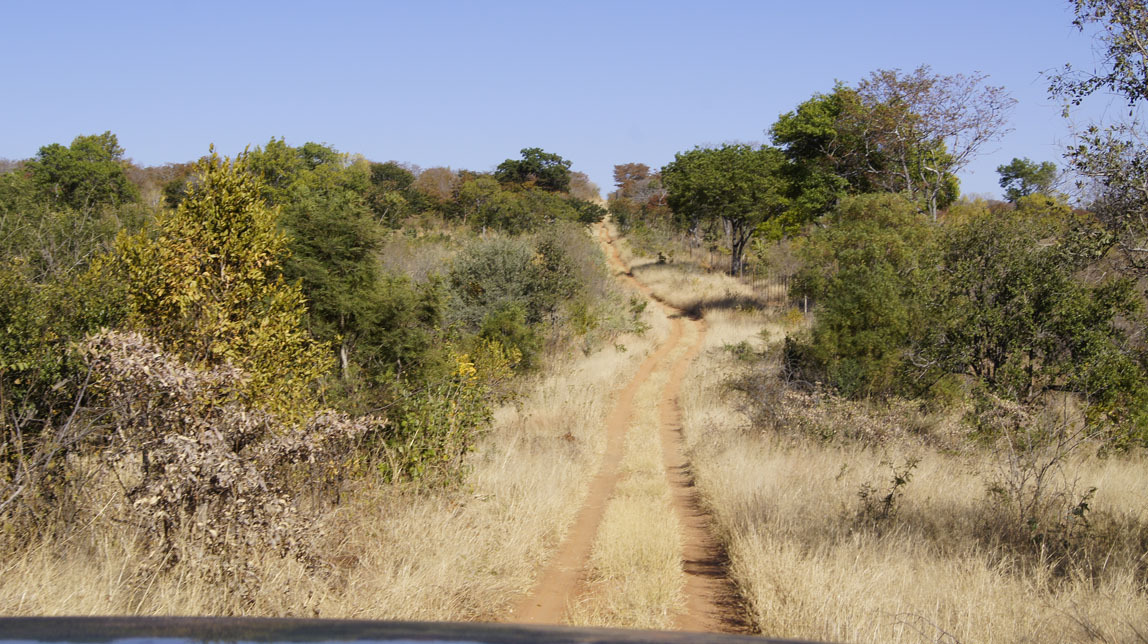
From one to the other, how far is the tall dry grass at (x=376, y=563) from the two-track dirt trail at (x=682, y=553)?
0.20m

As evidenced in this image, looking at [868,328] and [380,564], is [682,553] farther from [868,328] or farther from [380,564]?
[868,328]

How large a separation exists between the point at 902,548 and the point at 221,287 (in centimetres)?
598

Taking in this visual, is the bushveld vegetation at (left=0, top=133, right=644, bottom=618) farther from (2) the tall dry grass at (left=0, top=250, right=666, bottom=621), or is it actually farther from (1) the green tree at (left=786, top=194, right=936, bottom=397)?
(1) the green tree at (left=786, top=194, right=936, bottom=397)

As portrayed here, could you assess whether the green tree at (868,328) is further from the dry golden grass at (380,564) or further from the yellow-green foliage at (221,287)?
the yellow-green foliage at (221,287)

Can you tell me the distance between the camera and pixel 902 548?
289 inches

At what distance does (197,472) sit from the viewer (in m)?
5.16

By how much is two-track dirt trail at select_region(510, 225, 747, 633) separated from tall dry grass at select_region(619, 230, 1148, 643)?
0.22m

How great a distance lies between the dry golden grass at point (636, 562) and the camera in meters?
6.52

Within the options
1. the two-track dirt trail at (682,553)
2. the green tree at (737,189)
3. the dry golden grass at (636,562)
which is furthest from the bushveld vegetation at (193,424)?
the green tree at (737,189)

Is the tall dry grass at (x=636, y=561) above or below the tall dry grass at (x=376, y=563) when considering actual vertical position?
below

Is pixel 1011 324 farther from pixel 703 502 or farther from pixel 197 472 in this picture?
pixel 197 472

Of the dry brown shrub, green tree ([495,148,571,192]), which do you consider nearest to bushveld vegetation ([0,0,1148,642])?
the dry brown shrub

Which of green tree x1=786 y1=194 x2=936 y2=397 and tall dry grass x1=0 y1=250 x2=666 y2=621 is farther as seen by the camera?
green tree x1=786 y1=194 x2=936 y2=397

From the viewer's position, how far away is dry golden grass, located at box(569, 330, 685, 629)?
21.4 ft
